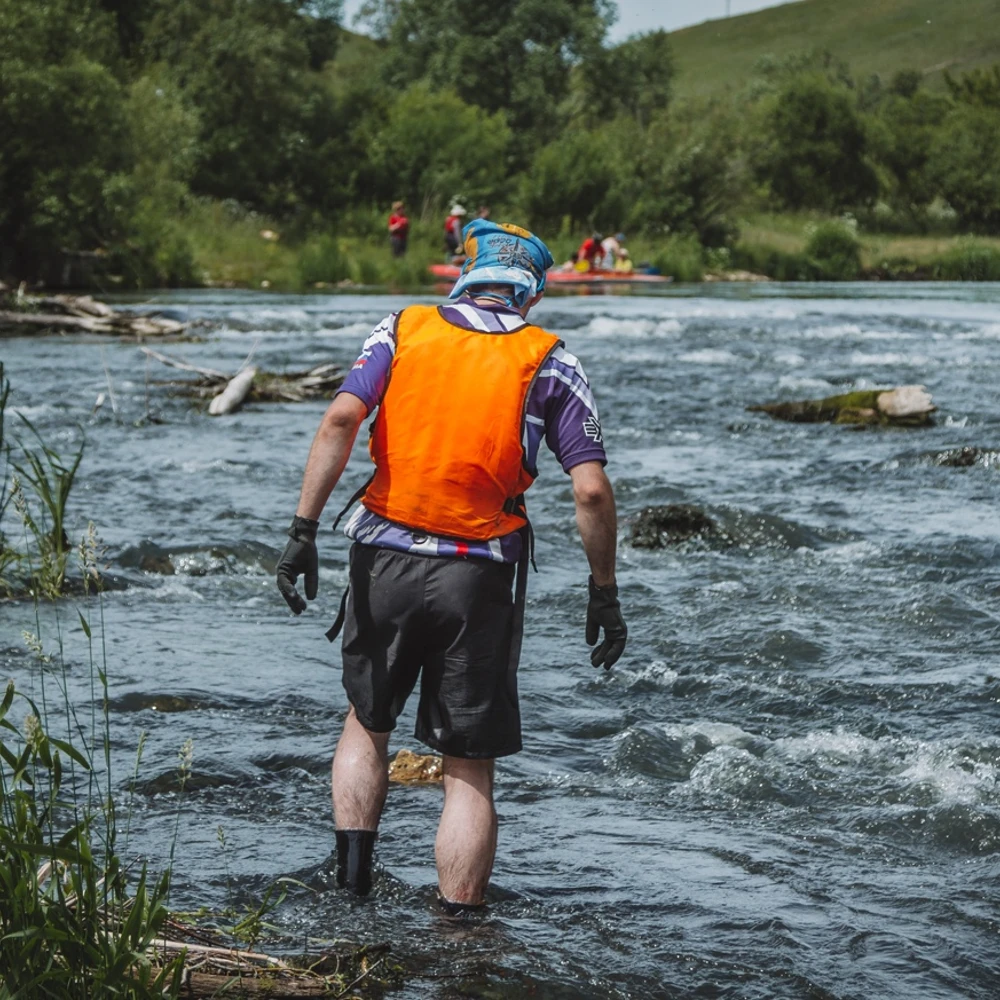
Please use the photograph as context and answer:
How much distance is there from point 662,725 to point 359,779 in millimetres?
2305

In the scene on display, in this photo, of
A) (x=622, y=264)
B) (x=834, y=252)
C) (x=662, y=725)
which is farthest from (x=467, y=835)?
(x=834, y=252)

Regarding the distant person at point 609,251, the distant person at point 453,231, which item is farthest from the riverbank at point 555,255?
the distant person at point 609,251

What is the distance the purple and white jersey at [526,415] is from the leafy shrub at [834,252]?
51674 millimetres

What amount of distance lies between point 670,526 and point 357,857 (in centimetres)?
610

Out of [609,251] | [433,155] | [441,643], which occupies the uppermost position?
[433,155]

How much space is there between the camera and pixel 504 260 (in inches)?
179

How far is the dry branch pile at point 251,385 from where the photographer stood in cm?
1655

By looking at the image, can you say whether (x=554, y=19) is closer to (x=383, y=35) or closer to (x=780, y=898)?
(x=383, y=35)

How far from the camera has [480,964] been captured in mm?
4016

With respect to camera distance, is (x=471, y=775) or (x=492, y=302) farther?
(x=492, y=302)

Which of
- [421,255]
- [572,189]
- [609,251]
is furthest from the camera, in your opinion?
[572,189]

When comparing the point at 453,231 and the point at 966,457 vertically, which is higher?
the point at 453,231

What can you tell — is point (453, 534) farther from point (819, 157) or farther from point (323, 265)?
point (819, 157)

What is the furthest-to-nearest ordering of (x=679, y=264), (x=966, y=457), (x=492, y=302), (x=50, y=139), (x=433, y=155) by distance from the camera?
(x=433, y=155), (x=679, y=264), (x=50, y=139), (x=966, y=457), (x=492, y=302)
